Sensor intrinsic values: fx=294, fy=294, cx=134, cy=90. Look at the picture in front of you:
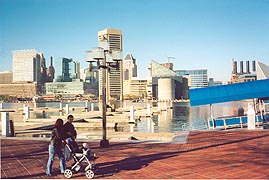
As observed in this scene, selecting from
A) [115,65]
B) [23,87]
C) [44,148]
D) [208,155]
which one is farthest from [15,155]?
[23,87]

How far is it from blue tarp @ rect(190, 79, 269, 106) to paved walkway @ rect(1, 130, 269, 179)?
4526mm

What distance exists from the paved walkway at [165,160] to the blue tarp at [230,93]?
4.53m

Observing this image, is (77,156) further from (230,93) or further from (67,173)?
(230,93)

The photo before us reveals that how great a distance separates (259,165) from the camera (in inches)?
320

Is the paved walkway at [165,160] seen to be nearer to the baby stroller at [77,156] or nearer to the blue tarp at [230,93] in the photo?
the baby stroller at [77,156]

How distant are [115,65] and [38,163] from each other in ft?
18.1

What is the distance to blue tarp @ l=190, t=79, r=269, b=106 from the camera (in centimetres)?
1739

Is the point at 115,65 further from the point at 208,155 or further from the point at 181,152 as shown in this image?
the point at 208,155

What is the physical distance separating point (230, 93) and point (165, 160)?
9916mm

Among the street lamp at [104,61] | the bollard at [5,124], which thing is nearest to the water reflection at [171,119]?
the street lamp at [104,61]

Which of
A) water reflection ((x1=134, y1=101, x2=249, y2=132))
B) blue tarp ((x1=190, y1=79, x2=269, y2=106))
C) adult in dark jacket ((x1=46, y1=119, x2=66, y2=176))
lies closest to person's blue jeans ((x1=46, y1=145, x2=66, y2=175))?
adult in dark jacket ((x1=46, y1=119, x2=66, y2=176))

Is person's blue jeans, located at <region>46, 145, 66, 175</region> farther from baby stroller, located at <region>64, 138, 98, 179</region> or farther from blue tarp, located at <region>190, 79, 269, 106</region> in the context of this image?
blue tarp, located at <region>190, 79, 269, 106</region>

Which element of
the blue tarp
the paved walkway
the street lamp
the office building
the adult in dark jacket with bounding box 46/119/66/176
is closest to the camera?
the paved walkway

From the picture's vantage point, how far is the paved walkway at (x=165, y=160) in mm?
7469
